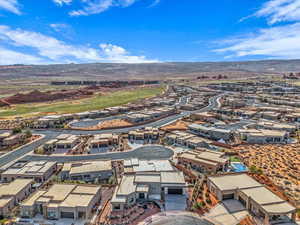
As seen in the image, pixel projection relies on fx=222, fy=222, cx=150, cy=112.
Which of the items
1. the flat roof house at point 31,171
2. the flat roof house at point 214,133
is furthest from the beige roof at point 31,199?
the flat roof house at point 214,133

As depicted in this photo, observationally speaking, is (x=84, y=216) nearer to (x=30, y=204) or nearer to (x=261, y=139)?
(x=30, y=204)

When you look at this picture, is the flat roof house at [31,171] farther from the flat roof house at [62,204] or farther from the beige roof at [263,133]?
the beige roof at [263,133]

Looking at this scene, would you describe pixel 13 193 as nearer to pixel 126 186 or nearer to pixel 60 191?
pixel 60 191

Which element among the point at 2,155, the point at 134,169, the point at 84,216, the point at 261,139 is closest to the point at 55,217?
the point at 84,216

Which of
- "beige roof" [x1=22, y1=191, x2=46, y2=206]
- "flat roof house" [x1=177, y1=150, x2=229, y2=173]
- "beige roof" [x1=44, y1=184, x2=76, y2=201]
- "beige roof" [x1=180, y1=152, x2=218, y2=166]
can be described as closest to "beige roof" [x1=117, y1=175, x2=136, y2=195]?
"beige roof" [x1=44, y1=184, x2=76, y2=201]

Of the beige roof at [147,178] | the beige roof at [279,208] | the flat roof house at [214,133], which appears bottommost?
the beige roof at [279,208]

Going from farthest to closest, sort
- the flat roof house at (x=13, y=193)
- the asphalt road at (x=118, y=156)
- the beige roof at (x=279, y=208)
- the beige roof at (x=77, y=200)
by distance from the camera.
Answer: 1. the asphalt road at (x=118, y=156)
2. the flat roof house at (x=13, y=193)
3. the beige roof at (x=77, y=200)
4. the beige roof at (x=279, y=208)
